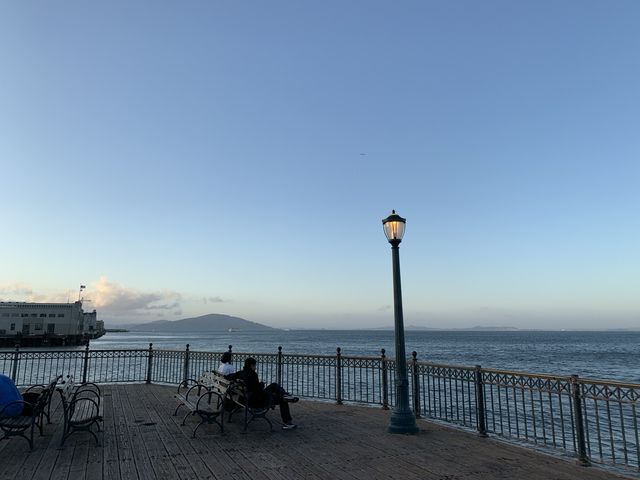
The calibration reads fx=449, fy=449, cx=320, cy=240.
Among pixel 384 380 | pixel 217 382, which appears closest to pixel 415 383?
pixel 384 380

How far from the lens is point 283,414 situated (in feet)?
27.0

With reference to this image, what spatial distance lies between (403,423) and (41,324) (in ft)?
320

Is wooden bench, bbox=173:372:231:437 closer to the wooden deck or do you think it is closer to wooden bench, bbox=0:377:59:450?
the wooden deck

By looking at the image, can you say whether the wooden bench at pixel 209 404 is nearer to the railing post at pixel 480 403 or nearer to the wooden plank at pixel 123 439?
the wooden plank at pixel 123 439

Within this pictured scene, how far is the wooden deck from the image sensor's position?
578cm

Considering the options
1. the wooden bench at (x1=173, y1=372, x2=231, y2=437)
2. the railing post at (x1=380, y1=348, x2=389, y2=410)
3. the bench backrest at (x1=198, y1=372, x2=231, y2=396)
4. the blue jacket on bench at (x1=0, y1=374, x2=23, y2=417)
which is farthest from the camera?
the railing post at (x1=380, y1=348, x2=389, y2=410)

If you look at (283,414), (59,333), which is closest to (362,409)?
(283,414)

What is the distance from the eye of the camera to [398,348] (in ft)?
27.6

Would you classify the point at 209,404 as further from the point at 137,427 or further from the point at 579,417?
the point at 579,417

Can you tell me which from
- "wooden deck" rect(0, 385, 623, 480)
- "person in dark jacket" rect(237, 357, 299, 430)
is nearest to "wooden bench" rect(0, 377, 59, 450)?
"wooden deck" rect(0, 385, 623, 480)

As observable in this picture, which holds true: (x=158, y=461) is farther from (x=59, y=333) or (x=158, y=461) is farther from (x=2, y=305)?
(x=2, y=305)

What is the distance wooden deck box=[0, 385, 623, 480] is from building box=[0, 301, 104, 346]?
86.6 metres

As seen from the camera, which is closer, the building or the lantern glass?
the lantern glass

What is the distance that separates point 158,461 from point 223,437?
4.99ft
